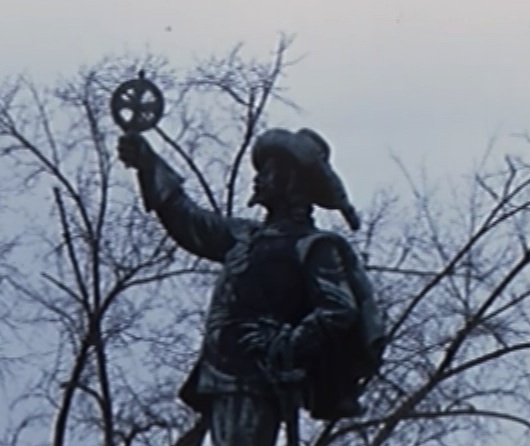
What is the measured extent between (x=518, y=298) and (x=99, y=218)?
388 centimetres

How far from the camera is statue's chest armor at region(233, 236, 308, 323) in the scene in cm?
1067

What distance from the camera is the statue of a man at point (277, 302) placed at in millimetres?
10555

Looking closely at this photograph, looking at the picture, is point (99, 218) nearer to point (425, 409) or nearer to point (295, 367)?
point (425, 409)

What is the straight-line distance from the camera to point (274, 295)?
10.7 m

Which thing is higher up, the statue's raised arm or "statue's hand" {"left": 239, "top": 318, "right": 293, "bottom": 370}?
the statue's raised arm

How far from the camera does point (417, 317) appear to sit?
23.9 meters

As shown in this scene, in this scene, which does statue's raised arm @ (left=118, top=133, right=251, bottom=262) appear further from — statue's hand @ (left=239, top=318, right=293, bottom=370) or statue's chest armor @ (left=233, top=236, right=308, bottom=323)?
statue's hand @ (left=239, top=318, right=293, bottom=370)

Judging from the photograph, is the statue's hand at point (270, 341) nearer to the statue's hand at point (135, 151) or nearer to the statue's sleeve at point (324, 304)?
the statue's sleeve at point (324, 304)

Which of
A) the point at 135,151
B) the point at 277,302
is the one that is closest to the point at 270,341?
the point at 277,302

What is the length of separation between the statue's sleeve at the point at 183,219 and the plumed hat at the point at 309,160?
12.1 inches

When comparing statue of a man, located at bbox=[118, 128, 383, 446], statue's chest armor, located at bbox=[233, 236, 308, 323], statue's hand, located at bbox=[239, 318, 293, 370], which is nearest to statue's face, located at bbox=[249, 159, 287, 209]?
statue of a man, located at bbox=[118, 128, 383, 446]

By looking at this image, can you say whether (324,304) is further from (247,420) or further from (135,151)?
(135,151)

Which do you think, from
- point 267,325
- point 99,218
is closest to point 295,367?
point 267,325

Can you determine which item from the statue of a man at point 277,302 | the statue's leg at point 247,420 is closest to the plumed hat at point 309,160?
the statue of a man at point 277,302
